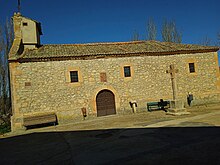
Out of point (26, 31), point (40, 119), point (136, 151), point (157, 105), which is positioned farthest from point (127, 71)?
point (136, 151)

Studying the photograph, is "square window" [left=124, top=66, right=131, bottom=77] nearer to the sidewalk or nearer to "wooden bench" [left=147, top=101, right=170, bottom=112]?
"wooden bench" [left=147, top=101, right=170, bottom=112]

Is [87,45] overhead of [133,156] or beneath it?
overhead

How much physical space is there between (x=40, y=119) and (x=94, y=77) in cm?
475

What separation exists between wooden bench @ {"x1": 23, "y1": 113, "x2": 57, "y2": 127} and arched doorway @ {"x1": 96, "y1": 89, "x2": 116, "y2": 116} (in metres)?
3.37

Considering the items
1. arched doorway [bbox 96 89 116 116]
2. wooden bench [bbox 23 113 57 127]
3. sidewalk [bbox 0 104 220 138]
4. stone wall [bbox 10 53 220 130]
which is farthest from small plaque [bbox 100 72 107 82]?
wooden bench [bbox 23 113 57 127]

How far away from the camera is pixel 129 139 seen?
6020mm

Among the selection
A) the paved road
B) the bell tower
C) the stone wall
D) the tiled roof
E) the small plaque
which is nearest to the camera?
the paved road

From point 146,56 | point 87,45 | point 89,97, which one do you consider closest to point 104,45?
point 87,45

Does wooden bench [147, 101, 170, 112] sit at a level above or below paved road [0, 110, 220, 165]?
above

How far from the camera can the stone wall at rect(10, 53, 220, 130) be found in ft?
38.8

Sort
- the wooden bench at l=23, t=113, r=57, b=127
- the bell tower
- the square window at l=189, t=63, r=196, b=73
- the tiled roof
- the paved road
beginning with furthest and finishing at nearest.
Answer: the square window at l=189, t=63, r=196, b=73, the bell tower, the tiled roof, the wooden bench at l=23, t=113, r=57, b=127, the paved road

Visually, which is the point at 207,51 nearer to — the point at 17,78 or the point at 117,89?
the point at 117,89

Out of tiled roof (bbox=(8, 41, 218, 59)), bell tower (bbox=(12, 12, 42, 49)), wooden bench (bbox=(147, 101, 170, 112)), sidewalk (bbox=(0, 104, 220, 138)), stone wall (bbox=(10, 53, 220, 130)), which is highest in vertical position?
bell tower (bbox=(12, 12, 42, 49))

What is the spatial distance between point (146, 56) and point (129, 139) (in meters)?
9.16
